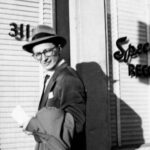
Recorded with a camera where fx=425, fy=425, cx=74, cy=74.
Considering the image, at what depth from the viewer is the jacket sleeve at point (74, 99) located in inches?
108

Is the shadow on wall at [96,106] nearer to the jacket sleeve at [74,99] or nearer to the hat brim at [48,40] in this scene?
the hat brim at [48,40]

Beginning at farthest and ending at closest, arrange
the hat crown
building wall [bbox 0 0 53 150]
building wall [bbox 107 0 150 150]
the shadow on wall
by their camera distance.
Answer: building wall [bbox 107 0 150 150], the shadow on wall, building wall [bbox 0 0 53 150], the hat crown

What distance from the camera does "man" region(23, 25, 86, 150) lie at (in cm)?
264

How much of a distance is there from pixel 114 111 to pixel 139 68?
101 cm

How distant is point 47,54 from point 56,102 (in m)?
0.39

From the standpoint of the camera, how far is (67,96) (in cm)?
281

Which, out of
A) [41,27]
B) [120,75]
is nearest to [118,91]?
[120,75]

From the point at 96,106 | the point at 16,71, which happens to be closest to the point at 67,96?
the point at 16,71

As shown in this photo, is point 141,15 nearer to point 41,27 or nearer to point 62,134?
point 41,27

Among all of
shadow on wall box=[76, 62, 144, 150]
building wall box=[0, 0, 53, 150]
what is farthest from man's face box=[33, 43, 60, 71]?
shadow on wall box=[76, 62, 144, 150]

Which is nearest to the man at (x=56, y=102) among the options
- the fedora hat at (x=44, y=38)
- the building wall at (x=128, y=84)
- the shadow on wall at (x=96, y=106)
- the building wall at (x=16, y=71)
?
the fedora hat at (x=44, y=38)

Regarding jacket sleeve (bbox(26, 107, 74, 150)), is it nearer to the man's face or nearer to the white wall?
the man's face

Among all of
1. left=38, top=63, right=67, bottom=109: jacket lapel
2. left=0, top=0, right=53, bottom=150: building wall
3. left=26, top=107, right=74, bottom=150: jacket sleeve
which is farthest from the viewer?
left=0, top=0, right=53, bottom=150: building wall

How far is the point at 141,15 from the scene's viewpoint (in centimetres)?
823
